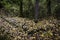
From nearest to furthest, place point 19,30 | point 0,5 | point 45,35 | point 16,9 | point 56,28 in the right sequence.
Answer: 1. point 45,35
2. point 56,28
3. point 19,30
4. point 0,5
5. point 16,9

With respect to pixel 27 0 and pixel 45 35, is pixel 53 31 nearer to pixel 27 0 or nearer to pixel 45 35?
pixel 45 35

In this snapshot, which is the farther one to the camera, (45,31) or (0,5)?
(0,5)

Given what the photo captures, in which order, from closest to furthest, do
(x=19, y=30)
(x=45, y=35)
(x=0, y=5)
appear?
(x=45, y=35)
(x=19, y=30)
(x=0, y=5)

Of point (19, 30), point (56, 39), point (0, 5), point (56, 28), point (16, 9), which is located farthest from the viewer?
point (16, 9)

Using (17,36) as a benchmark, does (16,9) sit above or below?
below

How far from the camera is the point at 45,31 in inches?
426

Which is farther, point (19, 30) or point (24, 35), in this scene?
point (19, 30)

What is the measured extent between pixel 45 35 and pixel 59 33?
33.3 inches

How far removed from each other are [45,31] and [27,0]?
15964 millimetres

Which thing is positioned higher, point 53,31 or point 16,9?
point 53,31

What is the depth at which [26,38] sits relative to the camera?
10.1 m

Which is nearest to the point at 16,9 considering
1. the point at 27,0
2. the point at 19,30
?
the point at 27,0

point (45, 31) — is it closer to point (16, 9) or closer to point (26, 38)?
point (26, 38)

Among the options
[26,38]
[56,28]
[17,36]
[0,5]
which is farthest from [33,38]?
[0,5]
